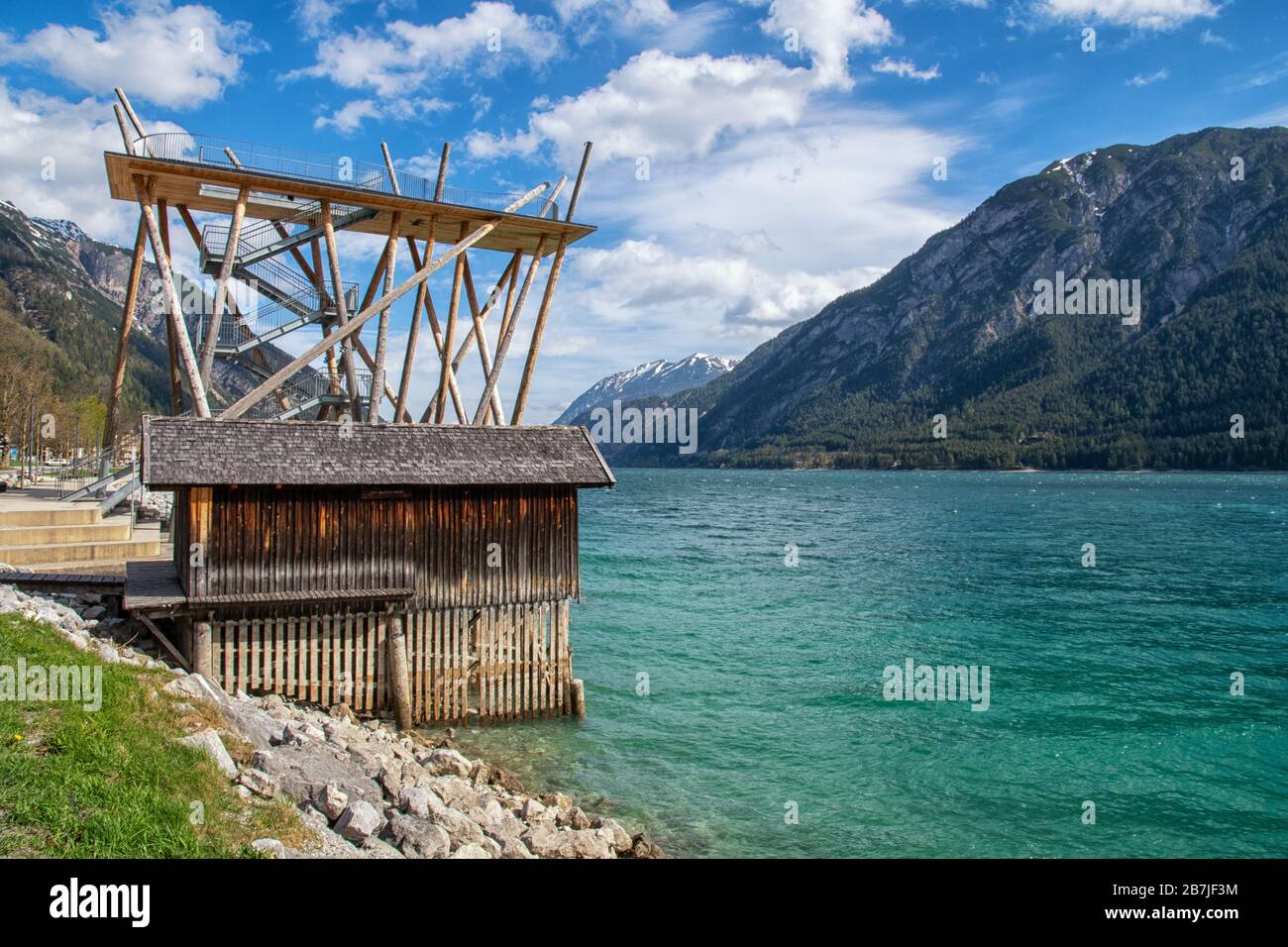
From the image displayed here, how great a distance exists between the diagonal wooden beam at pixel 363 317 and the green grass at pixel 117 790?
10450mm

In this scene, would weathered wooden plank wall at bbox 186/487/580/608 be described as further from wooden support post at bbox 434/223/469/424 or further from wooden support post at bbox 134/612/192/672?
wooden support post at bbox 434/223/469/424

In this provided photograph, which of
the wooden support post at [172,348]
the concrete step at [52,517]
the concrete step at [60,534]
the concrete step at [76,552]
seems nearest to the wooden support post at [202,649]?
the wooden support post at [172,348]

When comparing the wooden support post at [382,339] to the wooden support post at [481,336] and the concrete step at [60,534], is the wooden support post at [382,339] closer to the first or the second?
the wooden support post at [481,336]

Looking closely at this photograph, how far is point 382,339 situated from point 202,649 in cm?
965

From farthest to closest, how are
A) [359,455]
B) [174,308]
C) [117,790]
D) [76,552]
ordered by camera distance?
[76,552] < [174,308] < [359,455] < [117,790]

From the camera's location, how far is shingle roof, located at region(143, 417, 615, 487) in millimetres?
18141

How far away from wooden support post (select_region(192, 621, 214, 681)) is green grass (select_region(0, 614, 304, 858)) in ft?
17.9

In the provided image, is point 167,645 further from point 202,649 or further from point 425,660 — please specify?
point 425,660

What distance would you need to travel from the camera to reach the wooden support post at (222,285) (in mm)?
21547

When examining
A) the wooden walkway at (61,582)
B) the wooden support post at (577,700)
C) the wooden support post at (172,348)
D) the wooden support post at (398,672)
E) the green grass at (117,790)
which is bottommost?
the wooden support post at (577,700)

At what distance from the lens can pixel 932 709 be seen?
2444 cm

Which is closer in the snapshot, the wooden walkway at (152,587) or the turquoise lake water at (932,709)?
the turquoise lake water at (932,709)

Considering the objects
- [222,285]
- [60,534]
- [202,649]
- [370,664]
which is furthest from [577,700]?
[60,534]
